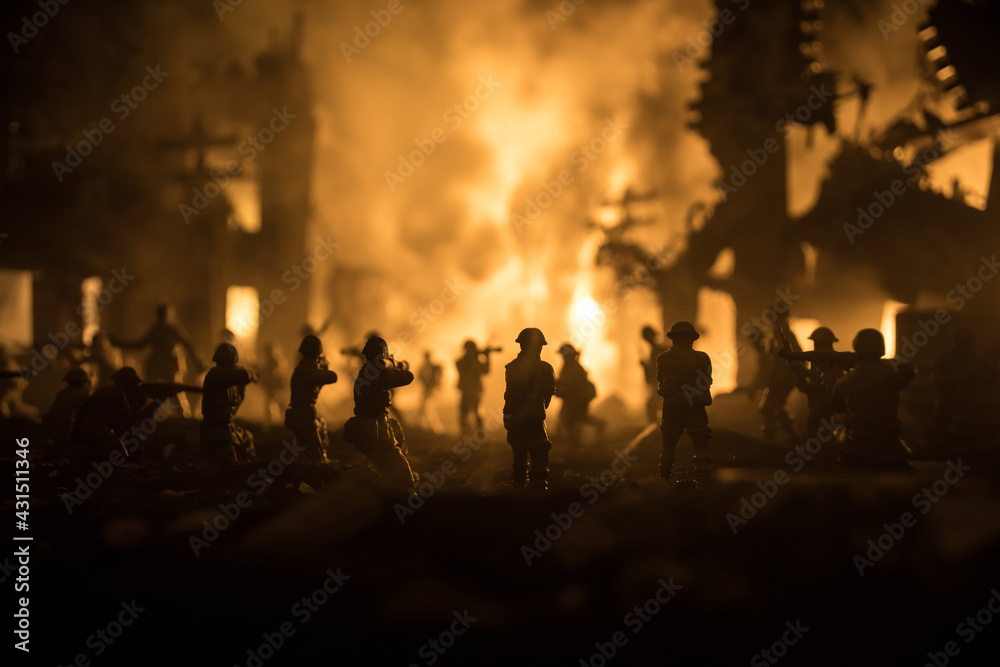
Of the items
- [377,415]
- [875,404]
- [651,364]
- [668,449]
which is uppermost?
[651,364]

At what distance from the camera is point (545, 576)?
17.0 ft

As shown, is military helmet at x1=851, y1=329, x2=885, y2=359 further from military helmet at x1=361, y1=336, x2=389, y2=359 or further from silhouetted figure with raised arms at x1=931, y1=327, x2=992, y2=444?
military helmet at x1=361, y1=336, x2=389, y2=359

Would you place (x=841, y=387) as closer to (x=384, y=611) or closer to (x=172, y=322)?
(x=384, y=611)

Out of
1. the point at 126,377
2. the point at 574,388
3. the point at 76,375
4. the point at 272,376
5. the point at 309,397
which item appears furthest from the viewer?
the point at 272,376

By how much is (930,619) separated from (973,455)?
5194mm

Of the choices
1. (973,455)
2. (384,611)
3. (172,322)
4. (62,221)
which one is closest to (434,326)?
(62,221)

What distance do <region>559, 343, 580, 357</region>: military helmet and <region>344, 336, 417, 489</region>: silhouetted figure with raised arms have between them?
419 centimetres

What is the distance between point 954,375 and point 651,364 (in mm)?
5187

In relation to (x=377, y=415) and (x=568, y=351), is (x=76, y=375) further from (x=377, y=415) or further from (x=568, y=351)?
(x=568, y=351)

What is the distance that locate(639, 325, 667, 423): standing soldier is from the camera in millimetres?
12648

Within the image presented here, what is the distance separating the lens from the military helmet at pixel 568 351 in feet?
36.1

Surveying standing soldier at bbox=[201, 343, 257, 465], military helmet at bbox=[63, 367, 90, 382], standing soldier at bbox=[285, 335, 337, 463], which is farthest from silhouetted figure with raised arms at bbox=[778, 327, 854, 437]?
military helmet at bbox=[63, 367, 90, 382]

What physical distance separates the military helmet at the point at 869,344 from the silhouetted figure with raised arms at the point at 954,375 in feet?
15.6

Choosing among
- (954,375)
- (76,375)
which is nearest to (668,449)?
(954,375)
